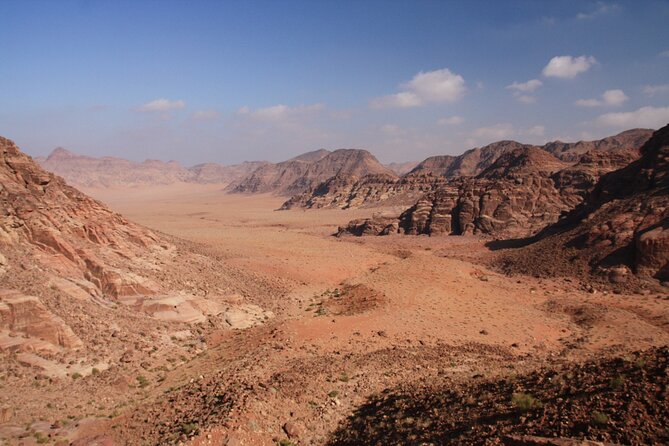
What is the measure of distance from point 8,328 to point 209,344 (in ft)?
21.4

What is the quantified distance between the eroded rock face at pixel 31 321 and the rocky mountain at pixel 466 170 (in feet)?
187

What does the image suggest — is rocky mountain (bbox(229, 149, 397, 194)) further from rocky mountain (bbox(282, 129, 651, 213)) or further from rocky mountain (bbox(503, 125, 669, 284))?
rocky mountain (bbox(503, 125, 669, 284))

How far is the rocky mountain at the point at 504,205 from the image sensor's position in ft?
161

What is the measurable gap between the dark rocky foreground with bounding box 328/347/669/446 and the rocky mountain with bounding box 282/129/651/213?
51245 mm

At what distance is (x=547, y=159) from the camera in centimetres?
7756

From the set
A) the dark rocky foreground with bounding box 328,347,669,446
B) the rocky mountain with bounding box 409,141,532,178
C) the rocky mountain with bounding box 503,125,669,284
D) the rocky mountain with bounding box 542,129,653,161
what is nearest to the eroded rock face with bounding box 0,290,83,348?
the dark rocky foreground with bounding box 328,347,669,446

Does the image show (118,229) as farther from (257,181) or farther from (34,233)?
(257,181)

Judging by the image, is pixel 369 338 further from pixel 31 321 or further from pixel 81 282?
pixel 81 282

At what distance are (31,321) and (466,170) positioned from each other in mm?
148659

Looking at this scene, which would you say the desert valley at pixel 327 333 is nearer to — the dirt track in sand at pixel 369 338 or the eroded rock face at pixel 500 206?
the dirt track in sand at pixel 369 338

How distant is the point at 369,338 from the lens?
675 inches

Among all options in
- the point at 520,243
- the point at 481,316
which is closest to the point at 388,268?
the point at 481,316

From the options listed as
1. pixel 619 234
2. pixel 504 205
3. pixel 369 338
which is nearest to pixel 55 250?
pixel 369 338

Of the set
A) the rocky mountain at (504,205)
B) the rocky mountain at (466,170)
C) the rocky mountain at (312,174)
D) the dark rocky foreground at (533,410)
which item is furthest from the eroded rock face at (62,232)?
the rocky mountain at (312,174)
